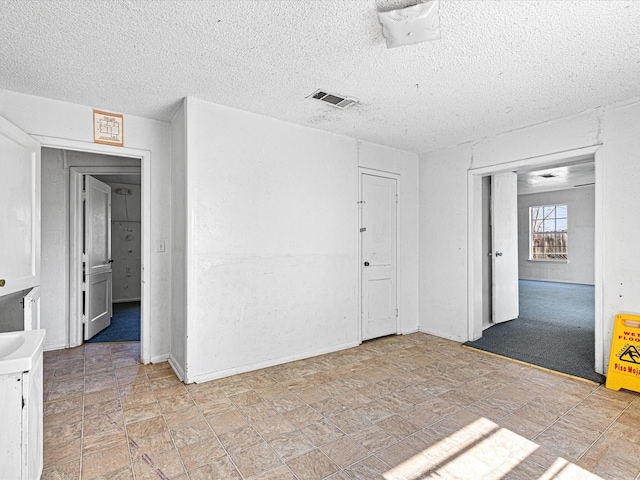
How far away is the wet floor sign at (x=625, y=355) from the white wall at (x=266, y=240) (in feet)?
8.04

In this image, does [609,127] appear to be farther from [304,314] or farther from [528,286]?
[528,286]

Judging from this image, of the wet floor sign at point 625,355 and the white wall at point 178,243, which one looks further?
the white wall at point 178,243

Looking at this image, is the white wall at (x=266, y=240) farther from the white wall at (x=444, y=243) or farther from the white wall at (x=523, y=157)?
the white wall at (x=523, y=157)

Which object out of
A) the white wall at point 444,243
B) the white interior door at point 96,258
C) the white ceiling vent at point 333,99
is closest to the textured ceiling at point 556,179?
the white wall at point 444,243

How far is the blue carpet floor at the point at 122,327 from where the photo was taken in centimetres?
448

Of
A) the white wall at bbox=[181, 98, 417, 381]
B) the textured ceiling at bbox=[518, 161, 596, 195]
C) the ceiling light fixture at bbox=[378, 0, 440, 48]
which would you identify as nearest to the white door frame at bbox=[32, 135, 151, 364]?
the white wall at bbox=[181, 98, 417, 381]

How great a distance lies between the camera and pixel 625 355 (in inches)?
117

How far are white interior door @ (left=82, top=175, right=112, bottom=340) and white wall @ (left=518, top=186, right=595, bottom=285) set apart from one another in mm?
10826

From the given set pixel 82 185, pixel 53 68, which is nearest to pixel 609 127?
pixel 53 68

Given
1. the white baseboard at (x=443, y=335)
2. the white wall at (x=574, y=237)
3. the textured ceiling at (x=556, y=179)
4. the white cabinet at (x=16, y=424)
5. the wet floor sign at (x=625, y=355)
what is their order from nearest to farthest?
1. the white cabinet at (x=16, y=424)
2. the wet floor sign at (x=625, y=355)
3. the white baseboard at (x=443, y=335)
4. the textured ceiling at (x=556, y=179)
5. the white wall at (x=574, y=237)

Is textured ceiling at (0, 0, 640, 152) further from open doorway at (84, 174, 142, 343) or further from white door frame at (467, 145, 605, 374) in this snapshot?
open doorway at (84, 174, 142, 343)

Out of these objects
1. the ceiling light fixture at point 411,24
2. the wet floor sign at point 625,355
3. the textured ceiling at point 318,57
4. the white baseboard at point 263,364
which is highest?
the textured ceiling at point 318,57

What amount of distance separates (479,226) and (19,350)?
4.49 meters

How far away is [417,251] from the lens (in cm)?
498
